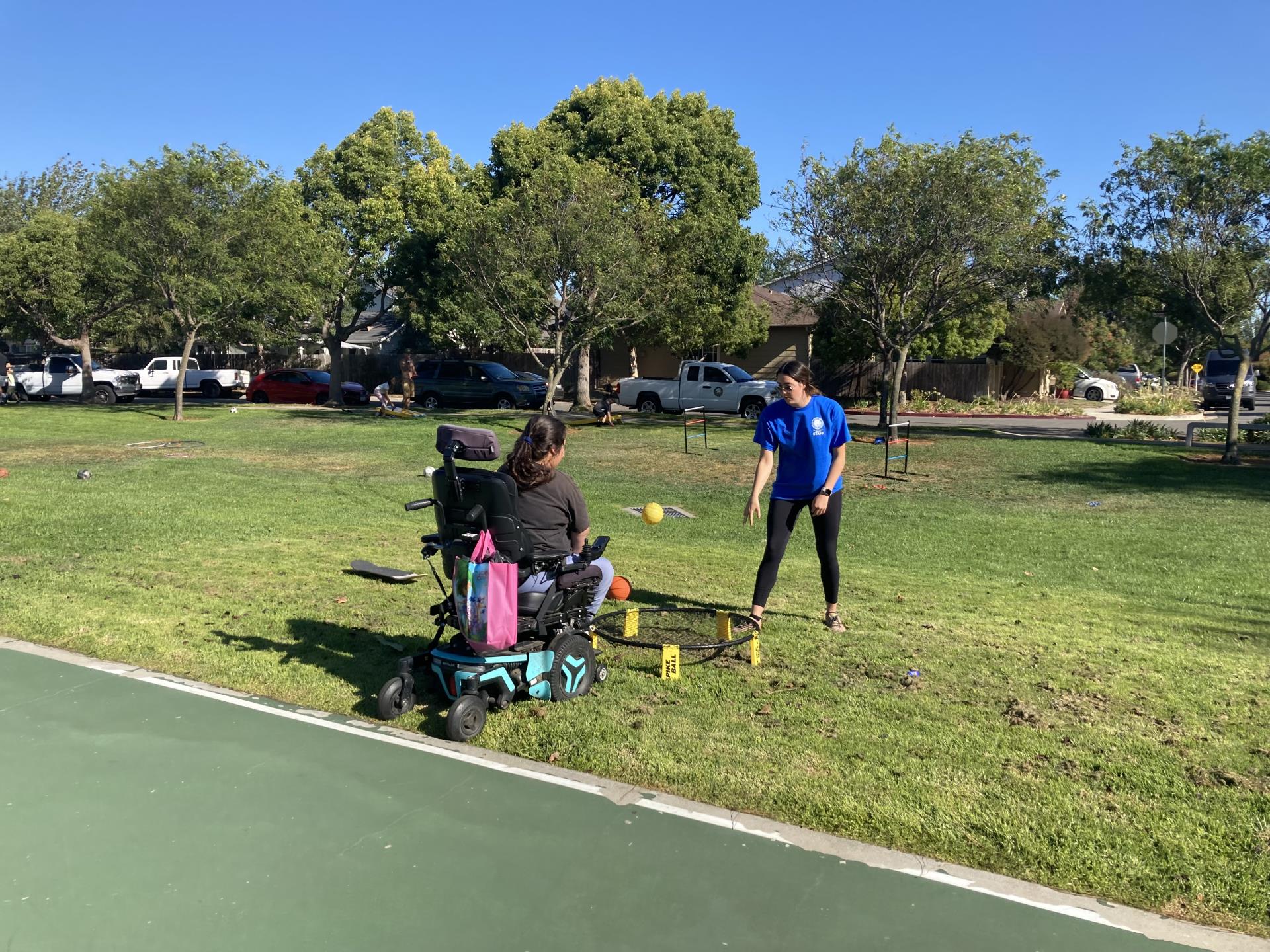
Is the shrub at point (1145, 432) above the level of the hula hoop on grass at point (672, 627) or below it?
above

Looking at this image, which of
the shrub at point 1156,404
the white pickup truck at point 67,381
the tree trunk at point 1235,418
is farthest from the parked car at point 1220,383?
the white pickup truck at point 67,381

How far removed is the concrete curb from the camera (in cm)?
304

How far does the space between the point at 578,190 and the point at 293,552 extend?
16011 mm

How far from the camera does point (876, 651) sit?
19.0ft

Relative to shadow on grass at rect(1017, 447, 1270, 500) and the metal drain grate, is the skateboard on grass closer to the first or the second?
the metal drain grate

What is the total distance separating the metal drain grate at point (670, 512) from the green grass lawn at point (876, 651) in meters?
0.23

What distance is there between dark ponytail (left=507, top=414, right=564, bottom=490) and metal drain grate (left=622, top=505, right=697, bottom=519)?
6.96 metres


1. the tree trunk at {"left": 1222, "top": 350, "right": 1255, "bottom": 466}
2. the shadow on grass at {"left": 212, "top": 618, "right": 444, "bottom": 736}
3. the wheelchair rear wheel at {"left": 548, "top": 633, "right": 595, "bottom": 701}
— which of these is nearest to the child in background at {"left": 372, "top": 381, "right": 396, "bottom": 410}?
the tree trunk at {"left": 1222, "top": 350, "right": 1255, "bottom": 466}

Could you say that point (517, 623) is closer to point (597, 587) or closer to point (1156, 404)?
point (597, 587)

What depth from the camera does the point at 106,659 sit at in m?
5.54

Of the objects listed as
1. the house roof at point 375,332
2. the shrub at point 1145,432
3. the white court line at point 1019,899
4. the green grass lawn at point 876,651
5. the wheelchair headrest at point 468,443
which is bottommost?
the white court line at point 1019,899

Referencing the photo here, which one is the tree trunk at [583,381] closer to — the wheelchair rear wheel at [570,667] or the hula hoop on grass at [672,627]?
the hula hoop on grass at [672,627]

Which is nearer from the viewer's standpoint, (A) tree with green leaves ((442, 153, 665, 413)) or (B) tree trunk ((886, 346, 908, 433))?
(B) tree trunk ((886, 346, 908, 433))

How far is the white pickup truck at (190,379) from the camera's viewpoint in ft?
126
